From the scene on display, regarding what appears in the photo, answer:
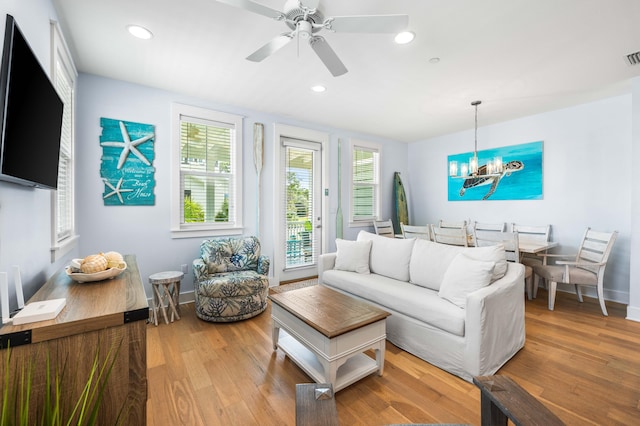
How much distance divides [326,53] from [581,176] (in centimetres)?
403

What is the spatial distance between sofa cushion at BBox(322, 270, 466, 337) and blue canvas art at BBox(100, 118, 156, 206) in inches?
92.6

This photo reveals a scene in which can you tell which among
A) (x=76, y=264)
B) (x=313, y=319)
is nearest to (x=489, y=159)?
(x=313, y=319)

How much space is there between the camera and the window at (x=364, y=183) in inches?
203

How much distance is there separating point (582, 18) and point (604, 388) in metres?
2.63

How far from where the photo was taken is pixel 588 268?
322 centimetres

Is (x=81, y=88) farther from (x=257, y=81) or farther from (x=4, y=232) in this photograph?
(x=4, y=232)

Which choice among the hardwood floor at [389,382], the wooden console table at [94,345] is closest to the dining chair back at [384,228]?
the hardwood floor at [389,382]

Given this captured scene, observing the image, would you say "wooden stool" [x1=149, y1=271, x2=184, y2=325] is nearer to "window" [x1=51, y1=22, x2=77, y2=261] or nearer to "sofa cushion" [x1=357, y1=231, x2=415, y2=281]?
"window" [x1=51, y1=22, x2=77, y2=261]

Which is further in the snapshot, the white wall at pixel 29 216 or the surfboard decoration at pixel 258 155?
the surfboard decoration at pixel 258 155

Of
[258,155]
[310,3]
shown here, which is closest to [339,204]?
[258,155]

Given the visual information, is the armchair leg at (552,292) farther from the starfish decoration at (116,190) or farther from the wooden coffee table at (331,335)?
the starfish decoration at (116,190)

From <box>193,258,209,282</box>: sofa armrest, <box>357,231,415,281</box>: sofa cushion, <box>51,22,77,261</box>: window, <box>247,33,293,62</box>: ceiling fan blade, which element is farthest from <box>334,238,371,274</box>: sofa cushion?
<box>51,22,77,261</box>: window

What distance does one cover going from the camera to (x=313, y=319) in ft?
6.19

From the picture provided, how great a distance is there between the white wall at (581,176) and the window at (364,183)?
1801 mm
